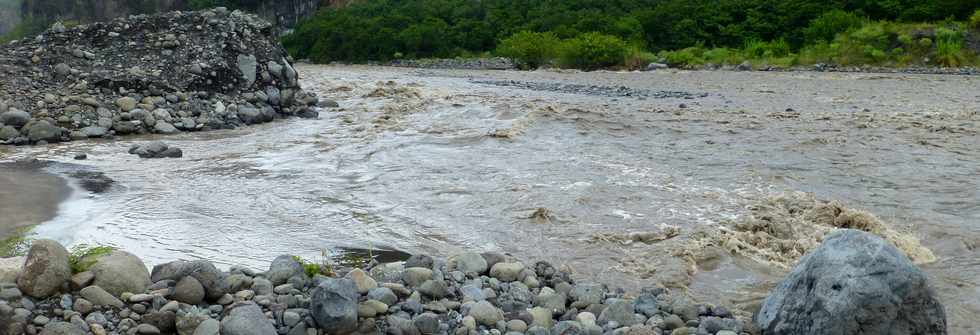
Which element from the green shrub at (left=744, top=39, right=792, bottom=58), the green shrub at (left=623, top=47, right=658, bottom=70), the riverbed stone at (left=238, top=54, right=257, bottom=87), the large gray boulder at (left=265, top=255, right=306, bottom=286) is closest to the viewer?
the large gray boulder at (left=265, top=255, right=306, bottom=286)

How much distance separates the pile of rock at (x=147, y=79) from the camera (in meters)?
13.4

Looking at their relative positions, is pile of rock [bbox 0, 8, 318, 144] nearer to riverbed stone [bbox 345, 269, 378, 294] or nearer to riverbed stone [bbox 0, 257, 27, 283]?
riverbed stone [bbox 0, 257, 27, 283]

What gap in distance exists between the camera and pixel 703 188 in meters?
8.70

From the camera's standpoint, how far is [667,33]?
43.8 m

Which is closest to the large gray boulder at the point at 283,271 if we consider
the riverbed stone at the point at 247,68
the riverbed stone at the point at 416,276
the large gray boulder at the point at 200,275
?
the large gray boulder at the point at 200,275

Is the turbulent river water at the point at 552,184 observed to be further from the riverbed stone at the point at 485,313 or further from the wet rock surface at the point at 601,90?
the wet rock surface at the point at 601,90

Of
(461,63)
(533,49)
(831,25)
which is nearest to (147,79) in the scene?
(533,49)

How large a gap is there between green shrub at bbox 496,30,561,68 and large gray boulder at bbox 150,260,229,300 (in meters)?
37.0

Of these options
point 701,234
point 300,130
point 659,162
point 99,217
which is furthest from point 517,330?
point 300,130

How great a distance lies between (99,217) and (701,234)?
534 centimetres

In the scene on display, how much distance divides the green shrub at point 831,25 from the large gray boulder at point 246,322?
116 ft

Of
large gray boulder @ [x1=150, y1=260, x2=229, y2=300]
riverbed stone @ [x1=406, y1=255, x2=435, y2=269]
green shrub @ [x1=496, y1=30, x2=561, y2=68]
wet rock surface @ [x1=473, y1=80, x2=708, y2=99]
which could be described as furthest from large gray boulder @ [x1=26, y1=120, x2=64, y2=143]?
green shrub @ [x1=496, y1=30, x2=561, y2=68]

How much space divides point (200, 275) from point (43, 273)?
75cm

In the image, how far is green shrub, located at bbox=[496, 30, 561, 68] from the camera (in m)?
41.4
